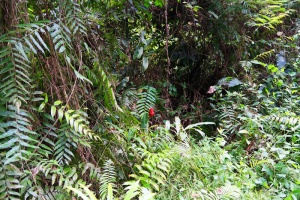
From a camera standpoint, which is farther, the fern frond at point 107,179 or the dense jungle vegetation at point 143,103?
the fern frond at point 107,179

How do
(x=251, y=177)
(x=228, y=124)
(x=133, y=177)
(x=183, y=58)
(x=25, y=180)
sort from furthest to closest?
(x=183, y=58), (x=228, y=124), (x=251, y=177), (x=133, y=177), (x=25, y=180)

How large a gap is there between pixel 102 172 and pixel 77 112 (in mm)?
342

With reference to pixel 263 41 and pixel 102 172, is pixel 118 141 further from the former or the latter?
pixel 263 41

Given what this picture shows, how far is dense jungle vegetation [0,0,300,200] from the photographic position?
3.42ft

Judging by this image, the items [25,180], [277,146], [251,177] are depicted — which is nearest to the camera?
[25,180]

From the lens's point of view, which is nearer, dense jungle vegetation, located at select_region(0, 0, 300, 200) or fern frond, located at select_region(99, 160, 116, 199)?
dense jungle vegetation, located at select_region(0, 0, 300, 200)

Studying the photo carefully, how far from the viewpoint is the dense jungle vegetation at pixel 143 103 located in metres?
1.04

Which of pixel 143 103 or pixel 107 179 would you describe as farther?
pixel 143 103

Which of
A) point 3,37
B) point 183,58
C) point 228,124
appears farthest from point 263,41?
point 3,37

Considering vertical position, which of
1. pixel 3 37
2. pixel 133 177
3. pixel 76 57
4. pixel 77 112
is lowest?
pixel 133 177

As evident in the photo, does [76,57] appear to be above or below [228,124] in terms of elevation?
above

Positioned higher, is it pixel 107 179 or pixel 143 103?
pixel 143 103

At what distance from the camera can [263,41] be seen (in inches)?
102

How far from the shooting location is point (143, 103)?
185 centimetres
